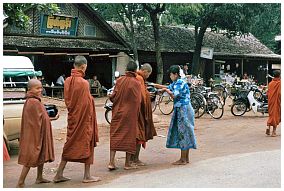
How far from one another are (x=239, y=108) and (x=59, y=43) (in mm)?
10411

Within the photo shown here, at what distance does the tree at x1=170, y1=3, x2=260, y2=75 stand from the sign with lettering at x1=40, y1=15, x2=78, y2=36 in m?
5.33

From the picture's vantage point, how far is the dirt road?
6.93 m

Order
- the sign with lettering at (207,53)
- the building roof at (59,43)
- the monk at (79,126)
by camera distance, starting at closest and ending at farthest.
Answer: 1. the monk at (79,126)
2. the building roof at (59,43)
3. the sign with lettering at (207,53)

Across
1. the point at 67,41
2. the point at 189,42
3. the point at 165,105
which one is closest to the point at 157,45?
the point at 67,41

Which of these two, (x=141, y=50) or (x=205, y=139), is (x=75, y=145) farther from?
(x=141, y=50)

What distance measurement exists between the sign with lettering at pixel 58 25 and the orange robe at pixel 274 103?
14298mm

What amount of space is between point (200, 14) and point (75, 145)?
21572mm

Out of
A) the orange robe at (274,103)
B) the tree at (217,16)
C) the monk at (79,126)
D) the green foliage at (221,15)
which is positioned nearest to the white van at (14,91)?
the monk at (79,126)

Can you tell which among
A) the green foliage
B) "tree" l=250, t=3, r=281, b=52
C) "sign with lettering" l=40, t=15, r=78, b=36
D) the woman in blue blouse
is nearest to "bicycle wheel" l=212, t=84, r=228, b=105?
the green foliage

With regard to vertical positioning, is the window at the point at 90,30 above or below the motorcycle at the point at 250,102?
above

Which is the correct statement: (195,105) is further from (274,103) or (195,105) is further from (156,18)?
(156,18)

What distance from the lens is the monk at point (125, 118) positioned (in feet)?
23.3

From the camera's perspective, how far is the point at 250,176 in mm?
6387

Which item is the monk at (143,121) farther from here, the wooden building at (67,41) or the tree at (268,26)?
the tree at (268,26)
